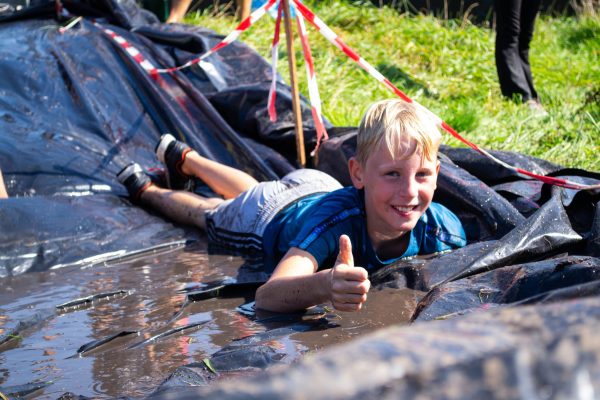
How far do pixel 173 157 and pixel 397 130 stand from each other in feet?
6.01

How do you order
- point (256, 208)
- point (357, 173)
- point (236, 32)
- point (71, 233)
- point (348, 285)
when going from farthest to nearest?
point (236, 32) < point (71, 233) < point (256, 208) < point (357, 173) < point (348, 285)

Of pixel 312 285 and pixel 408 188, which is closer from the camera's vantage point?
pixel 312 285

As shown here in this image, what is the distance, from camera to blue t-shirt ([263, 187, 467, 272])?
128 inches

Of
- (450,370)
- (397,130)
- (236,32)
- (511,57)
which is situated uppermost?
(450,370)

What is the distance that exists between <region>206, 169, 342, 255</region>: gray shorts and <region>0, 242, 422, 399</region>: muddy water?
0.62 ft

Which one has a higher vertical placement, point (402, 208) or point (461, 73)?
point (402, 208)

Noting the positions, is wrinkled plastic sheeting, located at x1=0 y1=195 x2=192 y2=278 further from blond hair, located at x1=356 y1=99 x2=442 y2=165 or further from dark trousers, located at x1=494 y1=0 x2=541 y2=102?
dark trousers, located at x1=494 y1=0 x2=541 y2=102

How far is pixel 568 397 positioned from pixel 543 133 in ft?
18.8

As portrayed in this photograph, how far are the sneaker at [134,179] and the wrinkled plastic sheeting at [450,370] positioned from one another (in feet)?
12.9

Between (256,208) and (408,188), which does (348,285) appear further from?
(256,208)

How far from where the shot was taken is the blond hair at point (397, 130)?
3.19 metres

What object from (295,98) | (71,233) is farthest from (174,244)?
(295,98)

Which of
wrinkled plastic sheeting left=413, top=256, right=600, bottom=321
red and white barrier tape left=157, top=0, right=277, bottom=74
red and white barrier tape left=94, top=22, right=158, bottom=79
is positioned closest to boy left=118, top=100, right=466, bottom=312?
A: wrinkled plastic sheeting left=413, top=256, right=600, bottom=321

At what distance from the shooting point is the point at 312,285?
2.86m
